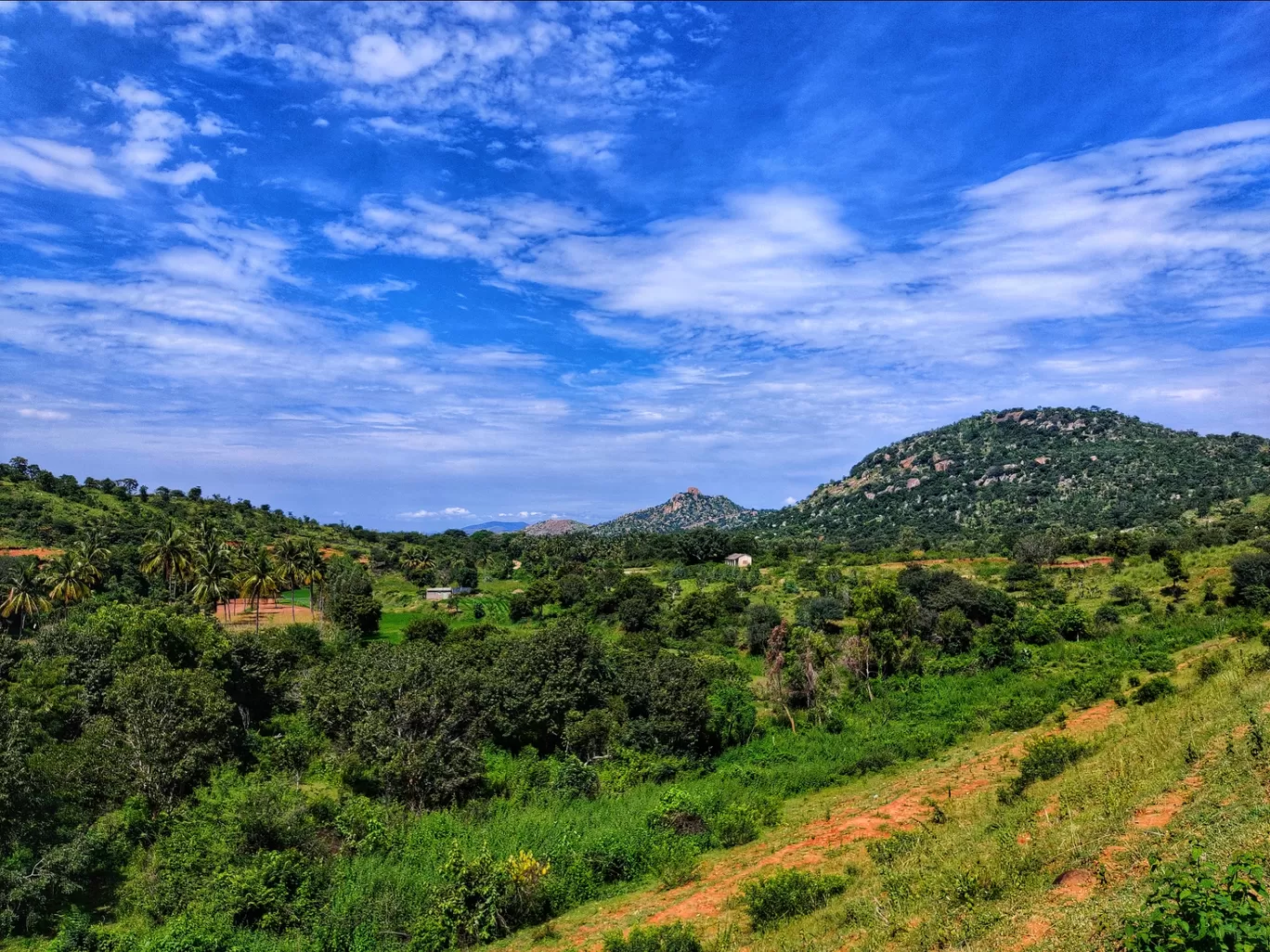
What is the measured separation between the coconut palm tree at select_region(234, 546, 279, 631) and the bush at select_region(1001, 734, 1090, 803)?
5659cm

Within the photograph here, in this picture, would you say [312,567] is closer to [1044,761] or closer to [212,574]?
[212,574]

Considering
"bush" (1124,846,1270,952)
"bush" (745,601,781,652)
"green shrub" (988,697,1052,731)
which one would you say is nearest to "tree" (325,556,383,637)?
"bush" (745,601,781,652)

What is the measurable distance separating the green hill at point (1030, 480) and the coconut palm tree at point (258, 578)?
8676 cm

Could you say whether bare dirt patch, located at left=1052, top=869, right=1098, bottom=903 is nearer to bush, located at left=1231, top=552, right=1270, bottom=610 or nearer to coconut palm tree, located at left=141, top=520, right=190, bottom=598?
bush, located at left=1231, top=552, right=1270, bottom=610

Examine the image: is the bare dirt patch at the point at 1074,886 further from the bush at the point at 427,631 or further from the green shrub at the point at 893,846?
the bush at the point at 427,631

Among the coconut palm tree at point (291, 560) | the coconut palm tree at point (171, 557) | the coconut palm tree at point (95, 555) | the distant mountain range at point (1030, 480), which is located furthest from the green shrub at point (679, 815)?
the distant mountain range at point (1030, 480)

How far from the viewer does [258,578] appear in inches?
2286

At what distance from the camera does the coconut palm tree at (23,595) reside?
4994cm

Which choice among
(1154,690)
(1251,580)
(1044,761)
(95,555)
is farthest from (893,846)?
(95,555)

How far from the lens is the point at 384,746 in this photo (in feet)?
88.5

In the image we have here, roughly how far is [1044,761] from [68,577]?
65.0 m

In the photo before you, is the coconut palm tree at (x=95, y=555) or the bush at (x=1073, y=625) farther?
the coconut palm tree at (x=95, y=555)

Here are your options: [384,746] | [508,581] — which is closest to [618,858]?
[384,746]

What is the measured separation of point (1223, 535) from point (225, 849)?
74.0m
